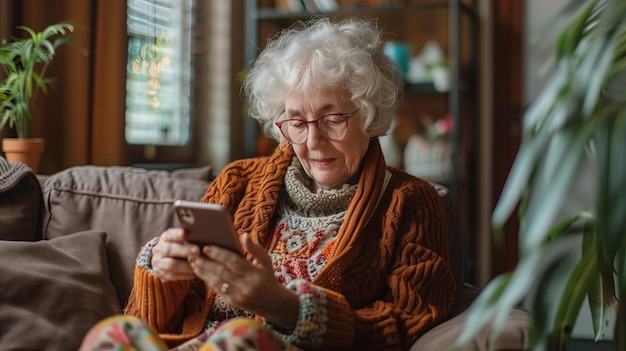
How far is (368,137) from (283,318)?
0.55 m

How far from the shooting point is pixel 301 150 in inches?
75.6

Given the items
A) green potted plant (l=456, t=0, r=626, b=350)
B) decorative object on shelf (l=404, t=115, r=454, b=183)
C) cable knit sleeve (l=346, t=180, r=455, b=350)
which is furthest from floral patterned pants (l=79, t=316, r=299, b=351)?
decorative object on shelf (l=404, t=115, r=454, b=183)

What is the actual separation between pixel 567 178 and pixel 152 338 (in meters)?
0.80

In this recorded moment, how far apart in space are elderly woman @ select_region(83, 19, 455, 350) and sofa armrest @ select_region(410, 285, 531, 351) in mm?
48

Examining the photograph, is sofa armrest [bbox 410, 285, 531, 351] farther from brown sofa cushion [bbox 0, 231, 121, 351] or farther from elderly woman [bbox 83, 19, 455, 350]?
brown sofa cushion [bbox 0, 231, 121, 351]

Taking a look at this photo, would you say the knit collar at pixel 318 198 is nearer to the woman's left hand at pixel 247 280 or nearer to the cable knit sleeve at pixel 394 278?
the cable knit sleeve at pixel 394 278

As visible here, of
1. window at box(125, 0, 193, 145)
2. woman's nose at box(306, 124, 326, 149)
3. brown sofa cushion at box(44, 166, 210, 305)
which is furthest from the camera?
window at box(125, 0, 193, 145)

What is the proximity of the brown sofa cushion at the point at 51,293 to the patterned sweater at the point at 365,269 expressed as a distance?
0.11 metres

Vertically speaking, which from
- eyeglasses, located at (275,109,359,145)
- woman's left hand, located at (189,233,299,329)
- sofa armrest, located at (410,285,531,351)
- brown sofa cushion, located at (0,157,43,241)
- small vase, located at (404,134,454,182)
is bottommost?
sofa armrest, located at (410,285,531,351)

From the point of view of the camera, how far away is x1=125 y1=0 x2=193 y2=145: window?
3428mm

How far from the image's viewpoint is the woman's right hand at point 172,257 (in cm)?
155

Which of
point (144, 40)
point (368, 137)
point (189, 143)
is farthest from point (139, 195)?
point (189, 143)

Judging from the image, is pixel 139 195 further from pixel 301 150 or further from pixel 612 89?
pixel 612 89

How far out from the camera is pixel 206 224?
1461 mm
